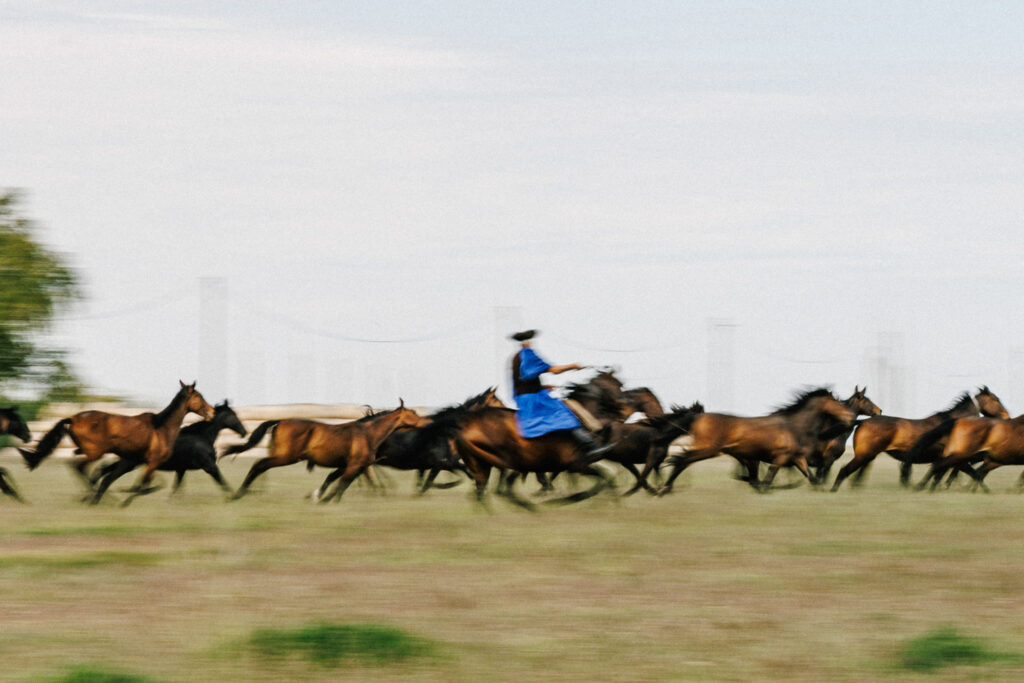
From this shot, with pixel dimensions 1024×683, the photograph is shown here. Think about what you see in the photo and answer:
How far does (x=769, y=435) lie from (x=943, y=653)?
1277cm

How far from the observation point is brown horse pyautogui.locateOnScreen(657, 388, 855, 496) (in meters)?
18.7

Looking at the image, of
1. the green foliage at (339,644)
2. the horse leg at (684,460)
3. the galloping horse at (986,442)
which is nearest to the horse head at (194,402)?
the horse leg at (684,460)

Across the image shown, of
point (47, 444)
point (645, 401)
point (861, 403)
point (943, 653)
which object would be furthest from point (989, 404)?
point (943, 653)

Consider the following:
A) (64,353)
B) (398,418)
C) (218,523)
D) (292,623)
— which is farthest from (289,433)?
(64,353)

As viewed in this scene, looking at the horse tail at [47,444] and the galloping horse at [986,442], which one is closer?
the horse tail at [47,444]

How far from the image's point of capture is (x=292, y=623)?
736cm

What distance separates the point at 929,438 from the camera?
66.8ft

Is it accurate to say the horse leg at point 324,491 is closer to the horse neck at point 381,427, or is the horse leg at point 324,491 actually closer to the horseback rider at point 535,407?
the horse neck at point 381,427

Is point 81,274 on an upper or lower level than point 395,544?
upper

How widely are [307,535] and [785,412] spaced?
29.8ft

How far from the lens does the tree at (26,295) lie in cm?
3133

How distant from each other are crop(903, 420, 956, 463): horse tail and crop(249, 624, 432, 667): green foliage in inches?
591

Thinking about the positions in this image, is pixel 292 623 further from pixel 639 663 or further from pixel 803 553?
pixel 803 553

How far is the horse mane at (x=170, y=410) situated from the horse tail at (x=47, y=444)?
3.42ft
